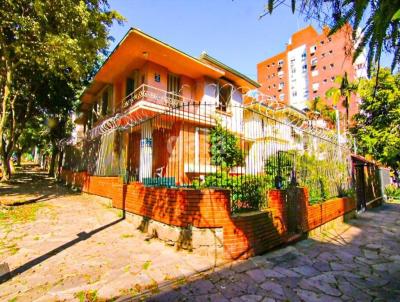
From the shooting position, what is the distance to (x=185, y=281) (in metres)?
3.94

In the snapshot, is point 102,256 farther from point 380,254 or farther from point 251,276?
point 380,254

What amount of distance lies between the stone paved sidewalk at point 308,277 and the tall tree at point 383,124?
1742 cm

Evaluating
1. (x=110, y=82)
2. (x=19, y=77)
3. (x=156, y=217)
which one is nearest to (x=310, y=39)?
(x=110, y=82)

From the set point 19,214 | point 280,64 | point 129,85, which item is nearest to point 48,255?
point 19,214

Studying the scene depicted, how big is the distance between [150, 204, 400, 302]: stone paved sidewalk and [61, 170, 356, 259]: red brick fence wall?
33 centimetres

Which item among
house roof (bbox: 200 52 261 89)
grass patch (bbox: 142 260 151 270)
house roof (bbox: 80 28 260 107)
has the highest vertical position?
house roof (bbox: 200 52 261 89)

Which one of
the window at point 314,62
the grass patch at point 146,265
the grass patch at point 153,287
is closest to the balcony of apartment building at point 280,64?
the window at point 314,62

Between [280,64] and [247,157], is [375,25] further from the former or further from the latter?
[280,64]

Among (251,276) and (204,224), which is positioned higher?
(204,224)

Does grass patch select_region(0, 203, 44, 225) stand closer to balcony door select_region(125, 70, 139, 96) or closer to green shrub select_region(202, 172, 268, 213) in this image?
green shrub select_region(202, 172, 268, 213)

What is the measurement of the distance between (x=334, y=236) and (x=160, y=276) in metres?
5.95

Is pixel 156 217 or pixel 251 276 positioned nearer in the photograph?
pixel 251 276

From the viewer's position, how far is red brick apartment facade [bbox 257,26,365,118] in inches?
1844

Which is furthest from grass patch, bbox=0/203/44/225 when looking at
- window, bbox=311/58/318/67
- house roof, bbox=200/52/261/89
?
window, bbox=311/58/318/67
